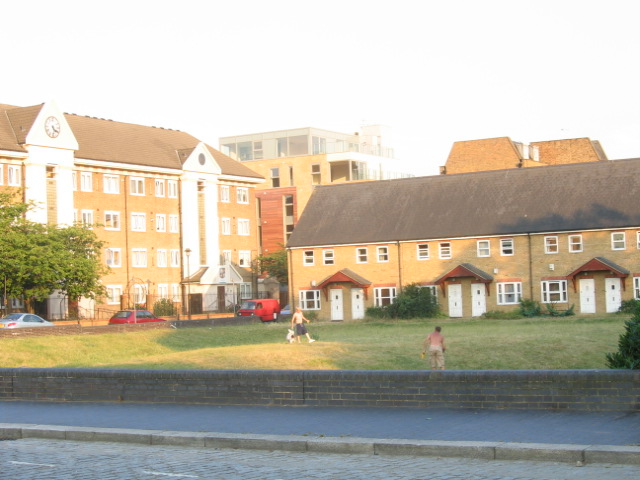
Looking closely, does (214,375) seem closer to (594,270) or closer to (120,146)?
(594,270)

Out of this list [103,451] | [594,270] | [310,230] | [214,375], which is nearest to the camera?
[103,451]

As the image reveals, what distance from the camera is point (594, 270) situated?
60969mm

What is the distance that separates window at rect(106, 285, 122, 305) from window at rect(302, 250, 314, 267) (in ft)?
48.6

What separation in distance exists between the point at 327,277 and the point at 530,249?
14763 millimetres

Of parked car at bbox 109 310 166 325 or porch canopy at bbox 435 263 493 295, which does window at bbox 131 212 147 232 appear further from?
porch canopy at bbox 435 263 493 295

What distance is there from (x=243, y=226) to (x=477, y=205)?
90.8 ft

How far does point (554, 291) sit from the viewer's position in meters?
62.8

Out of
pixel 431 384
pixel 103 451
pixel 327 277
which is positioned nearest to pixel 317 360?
pixel 431 384

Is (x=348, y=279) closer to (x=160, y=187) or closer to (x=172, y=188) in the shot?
(x=160, y=187)

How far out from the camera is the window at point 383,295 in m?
68.2

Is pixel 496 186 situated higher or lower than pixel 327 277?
higher

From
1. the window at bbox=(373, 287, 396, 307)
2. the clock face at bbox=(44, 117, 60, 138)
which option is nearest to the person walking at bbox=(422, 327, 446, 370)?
the window at bbox=(373, 287, 396, 307)

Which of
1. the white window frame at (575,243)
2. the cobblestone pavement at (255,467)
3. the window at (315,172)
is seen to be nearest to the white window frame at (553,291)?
the white window frame at (575,243)

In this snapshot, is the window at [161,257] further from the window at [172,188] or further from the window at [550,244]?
the window at [550,244]
